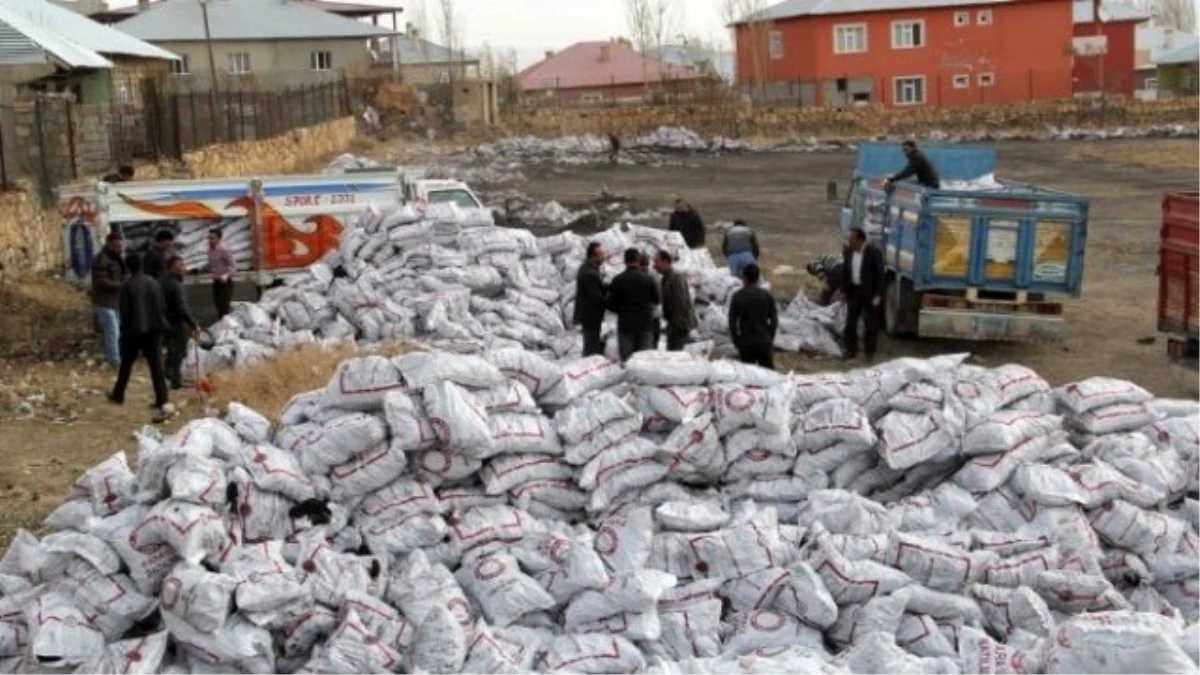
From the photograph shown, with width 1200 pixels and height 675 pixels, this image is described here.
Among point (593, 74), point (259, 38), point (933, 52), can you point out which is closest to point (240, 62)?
point (259, 38)

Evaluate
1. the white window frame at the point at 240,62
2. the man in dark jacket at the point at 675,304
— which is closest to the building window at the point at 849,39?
the white window frame at the point at 240,62

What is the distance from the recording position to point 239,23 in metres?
66.6

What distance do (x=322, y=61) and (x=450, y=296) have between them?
5594 centimetres

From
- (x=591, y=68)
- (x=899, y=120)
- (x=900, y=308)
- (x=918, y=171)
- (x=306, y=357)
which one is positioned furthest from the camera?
(x=591, y=68)

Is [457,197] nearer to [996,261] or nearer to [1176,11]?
[996,261]

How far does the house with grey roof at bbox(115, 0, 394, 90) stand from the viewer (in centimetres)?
6531

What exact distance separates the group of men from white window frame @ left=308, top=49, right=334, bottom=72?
52846mm

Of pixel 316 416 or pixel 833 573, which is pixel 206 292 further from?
pixel 833 573

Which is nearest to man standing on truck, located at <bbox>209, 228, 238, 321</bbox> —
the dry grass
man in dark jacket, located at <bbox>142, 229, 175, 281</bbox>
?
man in dark jacket, located at <bbox>142, 229, 175, 281</bbox>

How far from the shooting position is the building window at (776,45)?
221ft

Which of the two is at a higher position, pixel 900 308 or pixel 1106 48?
pixel 1106 48

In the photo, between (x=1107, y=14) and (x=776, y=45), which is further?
(x=1107, y=14)

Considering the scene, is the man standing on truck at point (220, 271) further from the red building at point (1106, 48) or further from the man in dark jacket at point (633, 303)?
the red building at point (1106, 48)

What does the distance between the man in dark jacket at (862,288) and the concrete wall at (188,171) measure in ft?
36.2
